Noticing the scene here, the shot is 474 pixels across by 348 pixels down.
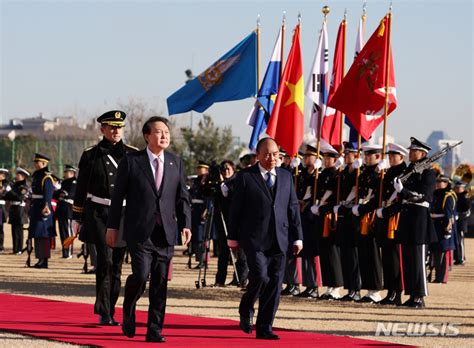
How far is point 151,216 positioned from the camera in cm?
1089

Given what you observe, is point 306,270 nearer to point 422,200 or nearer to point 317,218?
point 317,218

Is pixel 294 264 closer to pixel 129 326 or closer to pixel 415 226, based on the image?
pixel 415 226

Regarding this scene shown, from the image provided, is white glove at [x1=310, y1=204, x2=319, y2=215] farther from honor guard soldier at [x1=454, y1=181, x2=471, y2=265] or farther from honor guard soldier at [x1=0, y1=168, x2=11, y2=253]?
honor guard soldier at [x1=0, y1=168, x2=11, y2=253]

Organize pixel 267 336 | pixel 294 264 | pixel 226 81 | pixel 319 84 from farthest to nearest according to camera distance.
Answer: pixel 226 81 < pixel 319 84 < pixel 294 264 < pixel 267 336

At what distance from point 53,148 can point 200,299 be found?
147 ft

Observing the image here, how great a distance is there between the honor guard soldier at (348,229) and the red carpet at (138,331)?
343 centimetres

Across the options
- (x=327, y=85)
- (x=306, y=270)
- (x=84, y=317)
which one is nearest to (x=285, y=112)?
(x=327, y=85)

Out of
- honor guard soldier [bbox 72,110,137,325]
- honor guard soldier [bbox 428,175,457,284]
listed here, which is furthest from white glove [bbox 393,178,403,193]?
honor guard soldier [bbox 428,175,457,284]

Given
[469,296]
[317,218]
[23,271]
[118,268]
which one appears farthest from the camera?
[23,271]

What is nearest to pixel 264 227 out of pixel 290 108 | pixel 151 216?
pixel 151 216

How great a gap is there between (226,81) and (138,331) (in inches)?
304

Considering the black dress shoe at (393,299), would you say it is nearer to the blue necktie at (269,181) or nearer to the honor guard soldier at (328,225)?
the honor guard soldier at (328,225)

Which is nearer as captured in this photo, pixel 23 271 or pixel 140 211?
pixel 140 211

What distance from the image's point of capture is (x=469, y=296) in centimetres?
1742
